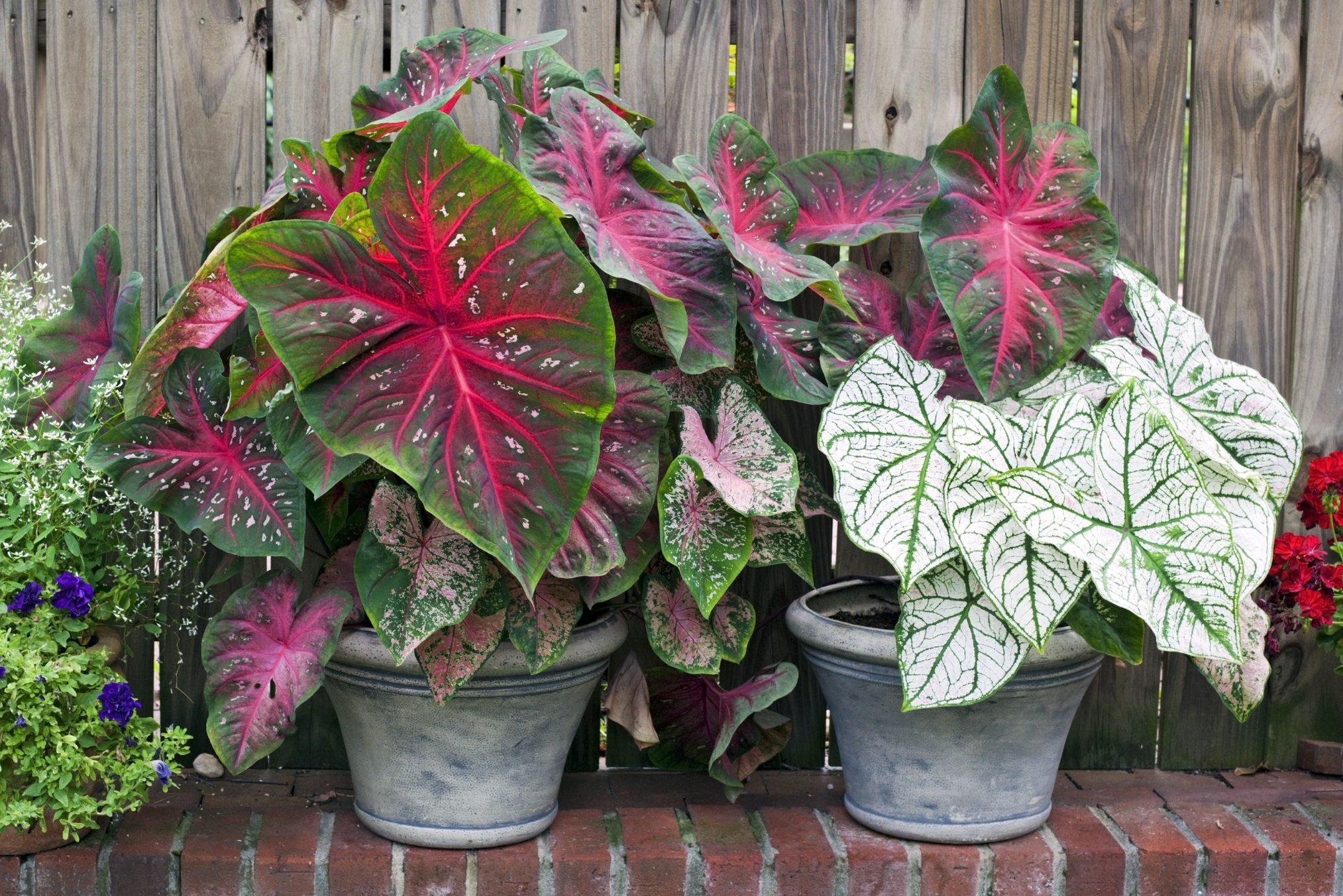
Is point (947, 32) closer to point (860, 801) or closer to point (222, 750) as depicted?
point (860, 801)

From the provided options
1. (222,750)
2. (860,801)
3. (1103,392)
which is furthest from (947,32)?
(222,750)

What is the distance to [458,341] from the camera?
1408 millimetres

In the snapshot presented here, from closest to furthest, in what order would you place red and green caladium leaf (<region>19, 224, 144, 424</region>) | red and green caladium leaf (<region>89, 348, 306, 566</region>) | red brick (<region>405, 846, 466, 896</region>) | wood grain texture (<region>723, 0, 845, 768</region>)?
red and green caladium leaf (<region>89, 348, 306, 566</region>)
red brick (<region>405, 846, 466, 896</region>)
red and green caladium leaf (<region>19, 224, 144, 424</region>)
wood grain texture (<region>723, 0, 845, 768</region>)

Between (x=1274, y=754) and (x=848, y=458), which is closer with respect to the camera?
(x=848, y=458)

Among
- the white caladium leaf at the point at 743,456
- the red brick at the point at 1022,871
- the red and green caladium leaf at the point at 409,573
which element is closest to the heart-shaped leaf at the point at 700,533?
the white caladium leaf at the point at 743,456

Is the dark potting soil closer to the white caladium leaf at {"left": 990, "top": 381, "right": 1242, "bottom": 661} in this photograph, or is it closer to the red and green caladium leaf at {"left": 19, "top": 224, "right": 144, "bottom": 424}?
the white caladium leaf at {"left": 990, "top": 381, "right": 1242, "bottom": 661}

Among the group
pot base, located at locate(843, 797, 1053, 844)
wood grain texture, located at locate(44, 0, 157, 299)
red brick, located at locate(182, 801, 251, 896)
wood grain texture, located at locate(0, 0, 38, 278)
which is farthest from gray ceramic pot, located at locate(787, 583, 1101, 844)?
wood grain texture, located at locate(0, 0, 38, 278)

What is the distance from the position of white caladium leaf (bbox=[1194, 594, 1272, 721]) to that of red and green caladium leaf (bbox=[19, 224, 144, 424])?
5.42ft

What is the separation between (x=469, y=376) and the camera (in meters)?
1.40

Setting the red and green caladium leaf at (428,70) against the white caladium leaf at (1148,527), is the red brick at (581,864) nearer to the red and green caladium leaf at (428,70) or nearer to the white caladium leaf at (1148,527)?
the white caladium leaf at (1148,527)

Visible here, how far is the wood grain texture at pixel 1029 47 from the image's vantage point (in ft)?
6.69

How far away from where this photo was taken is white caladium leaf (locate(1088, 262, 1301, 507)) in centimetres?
166

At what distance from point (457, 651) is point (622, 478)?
316mm

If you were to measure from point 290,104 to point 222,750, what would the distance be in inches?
41.4
